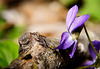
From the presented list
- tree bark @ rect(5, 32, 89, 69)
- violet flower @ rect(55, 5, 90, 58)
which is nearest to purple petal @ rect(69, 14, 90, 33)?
violet flower @ rect(55, 5, 90, 58)

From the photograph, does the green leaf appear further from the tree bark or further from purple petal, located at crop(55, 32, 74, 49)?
purple petal, located at crop(55, 32, 74, 49)

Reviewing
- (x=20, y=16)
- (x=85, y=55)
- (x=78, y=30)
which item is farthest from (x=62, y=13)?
(x=78, y=30)

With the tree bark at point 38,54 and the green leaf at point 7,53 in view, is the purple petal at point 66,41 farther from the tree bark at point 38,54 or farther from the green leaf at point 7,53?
the green leaf at point 7,53

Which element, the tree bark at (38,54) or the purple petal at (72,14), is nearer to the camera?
the tree bark at (38,54)

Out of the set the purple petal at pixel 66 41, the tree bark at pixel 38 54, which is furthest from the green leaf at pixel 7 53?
the purple petal at pixel 66 41

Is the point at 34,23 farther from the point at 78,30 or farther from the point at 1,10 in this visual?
the point at 78,30

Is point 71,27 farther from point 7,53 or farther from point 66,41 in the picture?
point 7,53
